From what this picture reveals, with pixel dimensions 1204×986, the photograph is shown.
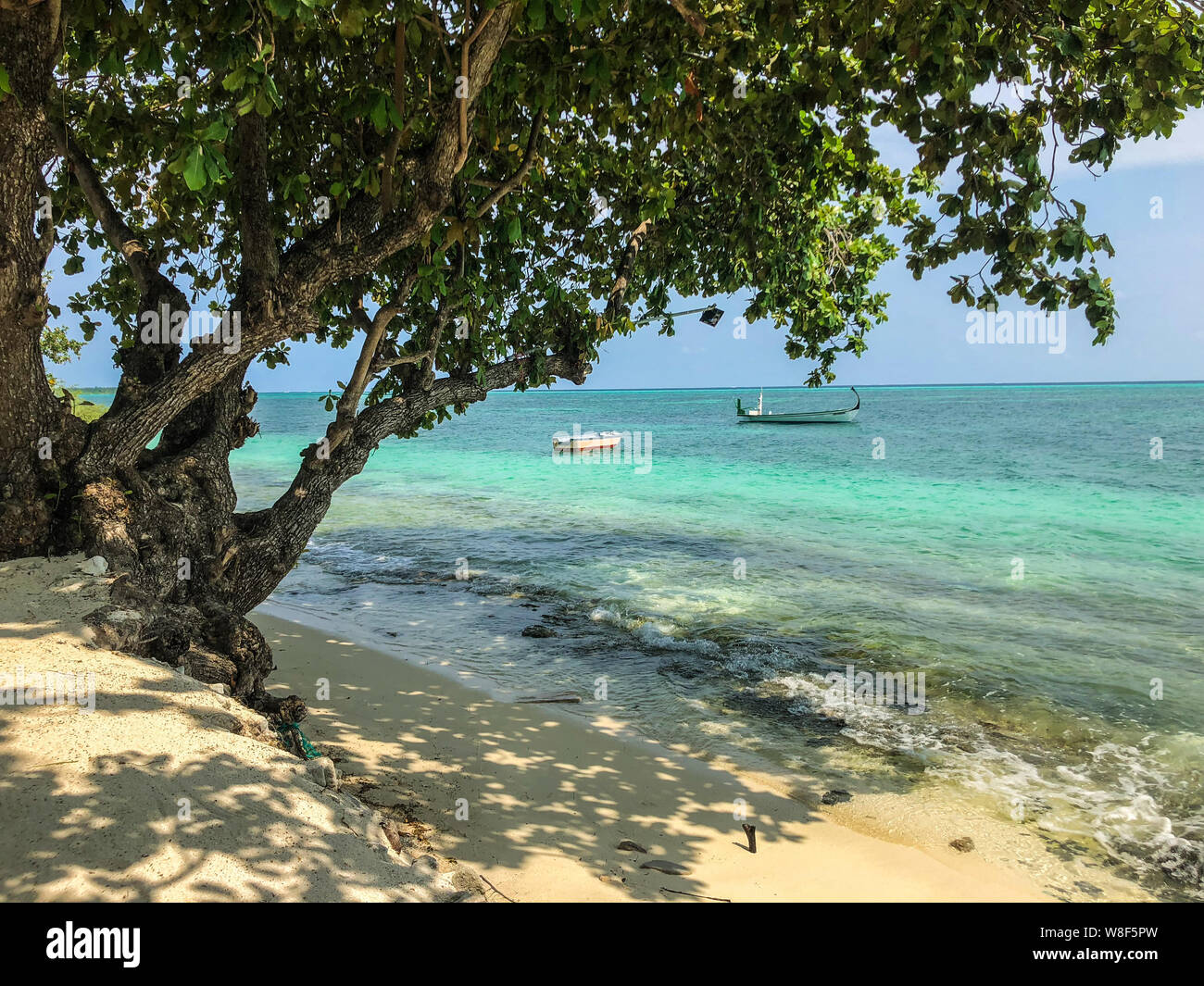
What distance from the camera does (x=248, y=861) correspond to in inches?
127

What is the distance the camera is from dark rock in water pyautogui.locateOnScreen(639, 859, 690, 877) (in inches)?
189

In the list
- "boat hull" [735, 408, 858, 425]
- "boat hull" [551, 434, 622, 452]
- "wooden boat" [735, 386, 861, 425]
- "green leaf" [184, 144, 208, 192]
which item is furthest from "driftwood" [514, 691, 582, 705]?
"boat hull" [735, 408, 858, 425]

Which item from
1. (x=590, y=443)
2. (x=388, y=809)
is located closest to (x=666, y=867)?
(x=388, y=809)

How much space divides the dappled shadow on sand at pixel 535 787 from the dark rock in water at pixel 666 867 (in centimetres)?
4

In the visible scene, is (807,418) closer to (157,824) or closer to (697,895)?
(697,895)

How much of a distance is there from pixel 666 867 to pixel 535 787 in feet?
4.57

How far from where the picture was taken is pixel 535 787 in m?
5.90

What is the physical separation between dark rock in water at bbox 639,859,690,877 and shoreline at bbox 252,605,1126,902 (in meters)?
0.04

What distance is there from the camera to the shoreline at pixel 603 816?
476 cm

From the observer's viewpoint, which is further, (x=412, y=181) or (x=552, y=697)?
(x=552, y=697)

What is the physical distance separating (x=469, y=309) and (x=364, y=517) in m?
14.8

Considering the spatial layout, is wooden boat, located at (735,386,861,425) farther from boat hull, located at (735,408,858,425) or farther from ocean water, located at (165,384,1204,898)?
ocean water, located at (165,384,1204,898)

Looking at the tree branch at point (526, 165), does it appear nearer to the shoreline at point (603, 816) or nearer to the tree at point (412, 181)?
the tree at point (412, 181)

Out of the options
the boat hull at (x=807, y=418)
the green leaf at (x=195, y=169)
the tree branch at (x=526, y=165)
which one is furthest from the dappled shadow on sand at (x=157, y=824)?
the boat hull at (x=807, y=418)
